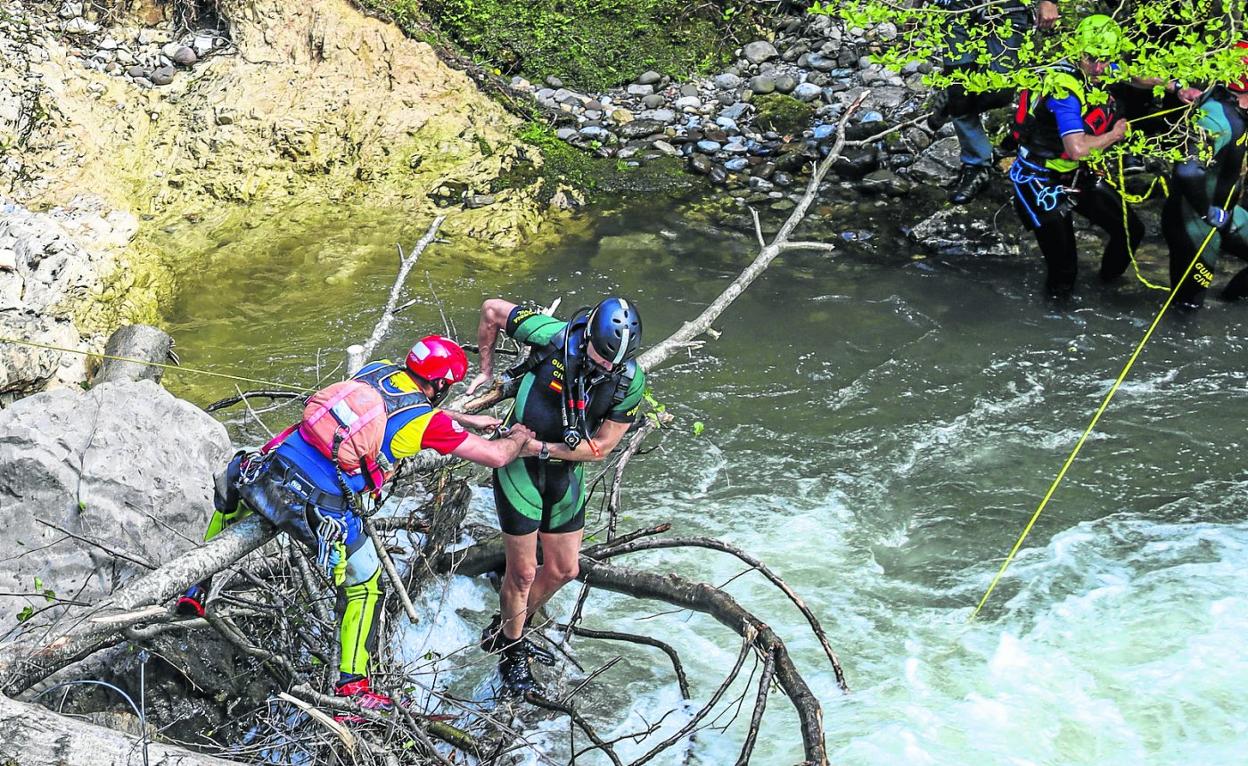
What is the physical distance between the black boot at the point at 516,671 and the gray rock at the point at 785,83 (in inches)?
307

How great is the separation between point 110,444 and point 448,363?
1.86m

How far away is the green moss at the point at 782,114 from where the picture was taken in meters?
11.3

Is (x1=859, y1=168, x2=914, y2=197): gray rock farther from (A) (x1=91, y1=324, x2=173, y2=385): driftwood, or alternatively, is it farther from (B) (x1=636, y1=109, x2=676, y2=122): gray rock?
(A) (x1=91, y1=324, x2=173, y2=385): driftwood

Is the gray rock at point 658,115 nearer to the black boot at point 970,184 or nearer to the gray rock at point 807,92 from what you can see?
the gray rock at point 807,92

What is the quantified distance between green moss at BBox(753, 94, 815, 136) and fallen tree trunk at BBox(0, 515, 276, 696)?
8338 mm

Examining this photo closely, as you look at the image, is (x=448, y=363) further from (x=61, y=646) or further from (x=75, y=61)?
(x=75, y=61)

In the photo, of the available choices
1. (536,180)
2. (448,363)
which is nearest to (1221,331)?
(536,180)

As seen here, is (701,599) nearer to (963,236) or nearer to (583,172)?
(963,236)

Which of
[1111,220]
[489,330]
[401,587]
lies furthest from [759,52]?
[401,587]

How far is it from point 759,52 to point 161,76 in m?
5.99

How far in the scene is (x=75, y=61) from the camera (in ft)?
34.1

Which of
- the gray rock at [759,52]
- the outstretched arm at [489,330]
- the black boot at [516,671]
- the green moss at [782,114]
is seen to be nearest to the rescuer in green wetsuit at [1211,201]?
the green moss at [782,114]

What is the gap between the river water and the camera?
555 centimetres

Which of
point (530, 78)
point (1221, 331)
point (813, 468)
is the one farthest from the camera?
point (530, 78)
